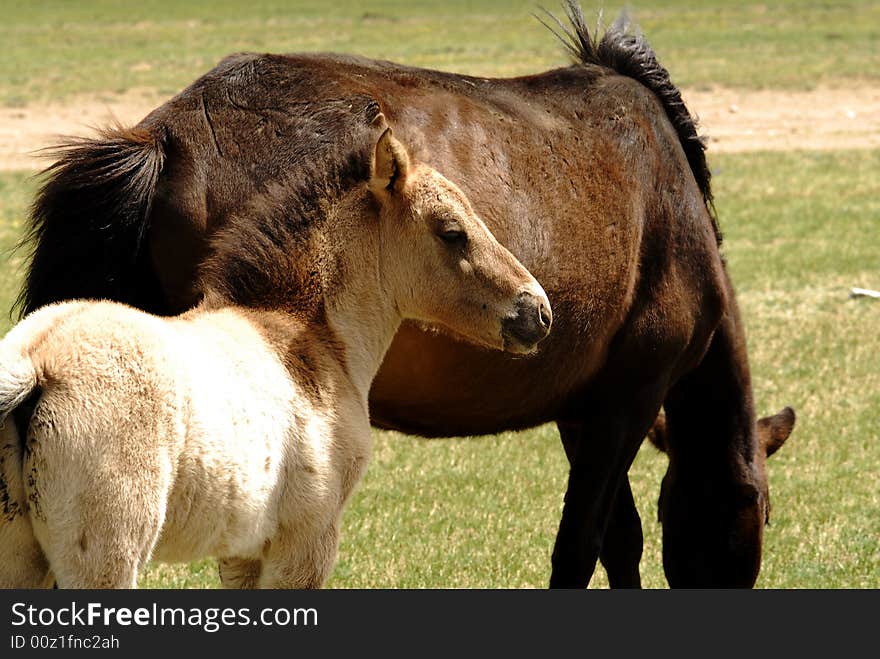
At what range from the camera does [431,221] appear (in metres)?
4.30

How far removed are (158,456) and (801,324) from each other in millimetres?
7962

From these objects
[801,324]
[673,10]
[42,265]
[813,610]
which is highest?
[42,265]

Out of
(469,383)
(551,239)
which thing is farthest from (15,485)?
(551,239)

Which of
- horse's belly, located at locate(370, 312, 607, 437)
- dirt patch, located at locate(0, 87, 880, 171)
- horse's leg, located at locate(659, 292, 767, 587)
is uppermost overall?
horse's belly, located at locate(370, 312, 607, 437)

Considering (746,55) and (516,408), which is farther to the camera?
(746,55)

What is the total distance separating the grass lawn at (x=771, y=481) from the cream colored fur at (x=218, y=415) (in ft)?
7.25

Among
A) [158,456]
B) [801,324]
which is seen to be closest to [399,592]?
[158,456]

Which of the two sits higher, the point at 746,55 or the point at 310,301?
the point at 310,301

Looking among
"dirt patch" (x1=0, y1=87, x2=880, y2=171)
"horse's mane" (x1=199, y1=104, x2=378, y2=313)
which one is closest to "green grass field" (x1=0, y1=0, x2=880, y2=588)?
"dirt patch" (x1=0, y1=87, x2=880, y2=171)

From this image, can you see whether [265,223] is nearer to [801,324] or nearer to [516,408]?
[516,408]

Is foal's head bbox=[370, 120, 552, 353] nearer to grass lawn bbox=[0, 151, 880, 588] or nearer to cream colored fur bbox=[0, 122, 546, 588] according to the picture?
cream colored fur bbox=[0, 122, 546, 588]

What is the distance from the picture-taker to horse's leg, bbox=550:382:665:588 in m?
5.51

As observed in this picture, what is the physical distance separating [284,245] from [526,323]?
79 centimetres

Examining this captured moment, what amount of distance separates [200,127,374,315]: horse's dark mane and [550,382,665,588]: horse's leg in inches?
66.7
